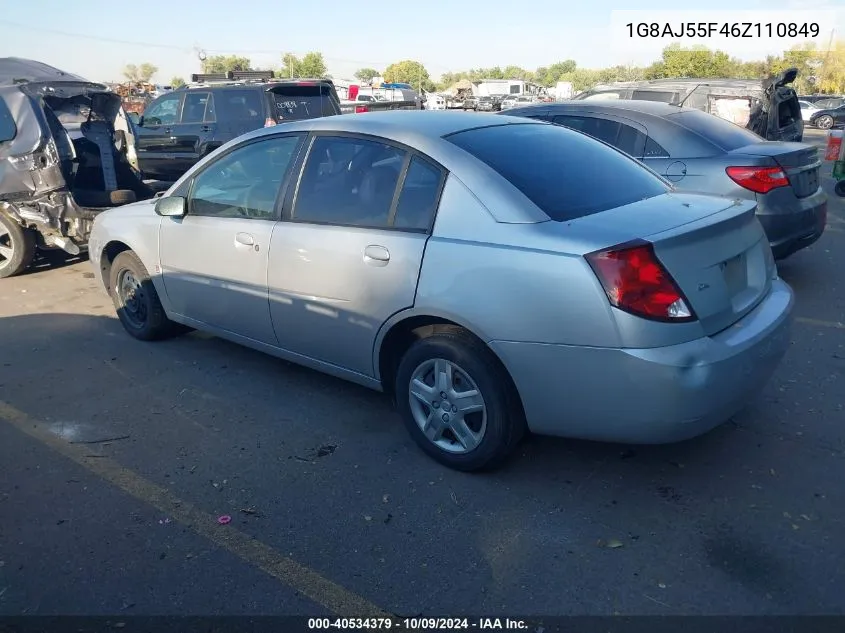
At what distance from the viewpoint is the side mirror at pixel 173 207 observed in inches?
178

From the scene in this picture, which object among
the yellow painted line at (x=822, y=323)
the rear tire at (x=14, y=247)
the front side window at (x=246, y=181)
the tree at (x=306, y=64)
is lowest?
the yellow painted line at (x=822, y=323)

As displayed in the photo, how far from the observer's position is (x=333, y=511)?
311 cm

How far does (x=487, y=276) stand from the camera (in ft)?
9.89

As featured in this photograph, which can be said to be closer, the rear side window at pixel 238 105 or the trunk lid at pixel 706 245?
the trunk lid at pixel 706 245

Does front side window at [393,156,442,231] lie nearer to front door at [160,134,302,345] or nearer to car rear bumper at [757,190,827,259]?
front door at [160,134,302,345]

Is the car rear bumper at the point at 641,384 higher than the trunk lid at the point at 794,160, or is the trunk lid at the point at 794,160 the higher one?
the trunk lid at the point at 794,160

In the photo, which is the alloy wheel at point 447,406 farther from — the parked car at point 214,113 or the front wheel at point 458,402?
the parked car at point 214,113

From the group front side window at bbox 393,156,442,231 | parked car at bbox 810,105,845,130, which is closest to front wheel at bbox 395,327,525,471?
front side window at bbox 393,156,442,231

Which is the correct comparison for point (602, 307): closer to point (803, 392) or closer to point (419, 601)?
point (419, 601)

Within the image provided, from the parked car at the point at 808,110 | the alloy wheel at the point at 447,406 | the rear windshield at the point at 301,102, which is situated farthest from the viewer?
the parked car at the point at 808,110

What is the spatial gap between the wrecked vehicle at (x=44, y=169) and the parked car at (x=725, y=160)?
17.3ft

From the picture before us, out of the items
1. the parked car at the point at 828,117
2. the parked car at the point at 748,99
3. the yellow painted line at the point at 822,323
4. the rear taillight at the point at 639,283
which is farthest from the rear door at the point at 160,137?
the parked car at the point at 828,117

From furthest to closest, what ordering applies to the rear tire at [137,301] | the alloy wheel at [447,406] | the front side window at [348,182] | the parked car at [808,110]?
the parked car at [808,110], the rear tire at [137,301], the front side window at [348,182], the alloy wheel at [447,406]

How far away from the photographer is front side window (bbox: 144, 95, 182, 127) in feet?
37.9
